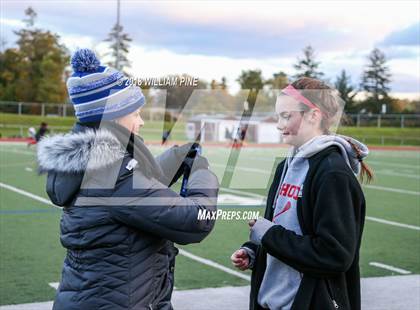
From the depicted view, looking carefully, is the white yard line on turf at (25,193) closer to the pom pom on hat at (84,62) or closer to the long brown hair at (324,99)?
the pom pom on hat at (84,62)

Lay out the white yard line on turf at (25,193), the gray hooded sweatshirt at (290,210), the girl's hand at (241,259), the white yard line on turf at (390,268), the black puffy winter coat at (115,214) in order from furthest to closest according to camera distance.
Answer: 1. the white yard line on turf at (25,193)
2. the white yard line on turf at (390,268)
3. the girl's hand at (241,259)
4. the gray hooded sweatshirt at (290,210)
5. the black puffy winter coat at (115,214)

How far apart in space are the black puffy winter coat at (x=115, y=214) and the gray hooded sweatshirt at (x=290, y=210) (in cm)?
42

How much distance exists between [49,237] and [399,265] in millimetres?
4701

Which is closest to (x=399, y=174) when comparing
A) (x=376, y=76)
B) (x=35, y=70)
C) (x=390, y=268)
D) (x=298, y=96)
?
(x=390, y=268)

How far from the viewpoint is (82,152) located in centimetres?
238

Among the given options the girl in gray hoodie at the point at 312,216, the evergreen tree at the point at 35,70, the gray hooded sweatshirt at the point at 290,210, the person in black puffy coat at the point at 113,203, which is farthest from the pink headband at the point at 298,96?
the evergreen tree at the point at 35,70

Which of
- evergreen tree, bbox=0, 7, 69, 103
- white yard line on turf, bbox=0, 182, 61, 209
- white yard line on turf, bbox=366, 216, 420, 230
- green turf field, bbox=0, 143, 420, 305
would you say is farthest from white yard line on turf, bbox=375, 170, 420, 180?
evergreen tree, bbox=0, 7, 69, 103

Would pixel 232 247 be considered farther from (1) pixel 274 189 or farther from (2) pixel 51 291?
(1) pixel 274 189

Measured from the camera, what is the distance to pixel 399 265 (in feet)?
24.2

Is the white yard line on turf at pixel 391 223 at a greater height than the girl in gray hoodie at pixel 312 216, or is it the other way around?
the girl in gray hoodie at pixel 312 216

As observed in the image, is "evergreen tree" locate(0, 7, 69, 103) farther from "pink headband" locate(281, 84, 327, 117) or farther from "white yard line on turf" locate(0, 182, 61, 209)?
"pink headband" locate(281, 84, 327, 117)

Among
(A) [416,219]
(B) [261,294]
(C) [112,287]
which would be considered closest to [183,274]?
(B) [261,294]

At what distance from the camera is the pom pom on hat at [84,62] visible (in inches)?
100

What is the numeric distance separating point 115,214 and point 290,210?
785mm
